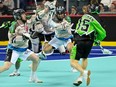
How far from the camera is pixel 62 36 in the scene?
32.3 ft

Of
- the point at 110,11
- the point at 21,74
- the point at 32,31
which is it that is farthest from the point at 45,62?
the point at 110,11

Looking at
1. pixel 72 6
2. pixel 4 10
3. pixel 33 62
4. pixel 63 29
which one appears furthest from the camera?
pixel 72 6

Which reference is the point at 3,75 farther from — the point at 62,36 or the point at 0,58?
the point at 0,58

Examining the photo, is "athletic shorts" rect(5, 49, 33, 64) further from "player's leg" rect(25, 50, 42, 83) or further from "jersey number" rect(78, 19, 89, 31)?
"jersey number" rect(78, 19, 89, 31)

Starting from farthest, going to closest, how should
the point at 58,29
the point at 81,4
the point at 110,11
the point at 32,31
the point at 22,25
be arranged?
the point at 81,4, the point at 110,11, the point at 32,31, the point at 58,29, the point at 22,25

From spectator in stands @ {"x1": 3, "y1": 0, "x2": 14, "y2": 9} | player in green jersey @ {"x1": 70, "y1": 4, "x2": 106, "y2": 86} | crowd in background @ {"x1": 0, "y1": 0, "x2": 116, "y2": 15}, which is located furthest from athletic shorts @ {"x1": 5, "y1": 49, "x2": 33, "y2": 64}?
spectator in stands @ {"x1": 3, "y1": 0, "x2": 14, "y2": 9}

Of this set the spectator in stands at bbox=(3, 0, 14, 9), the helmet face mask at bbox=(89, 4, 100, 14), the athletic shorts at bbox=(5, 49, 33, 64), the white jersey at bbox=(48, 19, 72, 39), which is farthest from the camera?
the spectator in stands at bbox=(3, 0, 14, 9)

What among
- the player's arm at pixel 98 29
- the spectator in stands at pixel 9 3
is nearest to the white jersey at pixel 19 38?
the player's arm at pixel 98 29

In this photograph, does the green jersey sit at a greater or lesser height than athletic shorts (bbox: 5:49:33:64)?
greater

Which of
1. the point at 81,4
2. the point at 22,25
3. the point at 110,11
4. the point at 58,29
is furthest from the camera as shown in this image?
the point at 81,4

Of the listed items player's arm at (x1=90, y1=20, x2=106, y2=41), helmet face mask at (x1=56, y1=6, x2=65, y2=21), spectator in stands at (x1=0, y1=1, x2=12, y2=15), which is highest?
helmet face mask at (x1=56, y1=6, x2=65, y2=21)

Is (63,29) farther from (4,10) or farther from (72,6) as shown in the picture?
(72,6)

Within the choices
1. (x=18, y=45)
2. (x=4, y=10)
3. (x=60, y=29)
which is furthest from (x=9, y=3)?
(x=18, y=45)

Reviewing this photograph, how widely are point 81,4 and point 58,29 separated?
951cm
